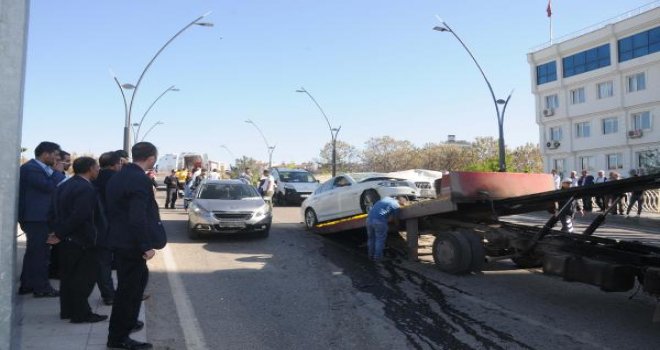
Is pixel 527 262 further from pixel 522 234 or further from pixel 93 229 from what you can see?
pixel 93 229

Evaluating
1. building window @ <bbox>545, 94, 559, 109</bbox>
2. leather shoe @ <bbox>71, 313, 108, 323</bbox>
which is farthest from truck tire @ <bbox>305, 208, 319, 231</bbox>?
building window @ <bbox>545, 94, 559, 109</bbox>

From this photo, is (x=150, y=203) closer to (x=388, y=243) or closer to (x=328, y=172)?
(x=388, y=243)

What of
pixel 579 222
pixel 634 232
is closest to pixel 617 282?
pixel 634 232

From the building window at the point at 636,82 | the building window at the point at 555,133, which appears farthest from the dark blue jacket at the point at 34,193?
the building window at the point at 555,133

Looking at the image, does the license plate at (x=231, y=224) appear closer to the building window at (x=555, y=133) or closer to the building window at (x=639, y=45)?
the building window at (x=639, y=45)

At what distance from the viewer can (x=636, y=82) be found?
37469 millimetres

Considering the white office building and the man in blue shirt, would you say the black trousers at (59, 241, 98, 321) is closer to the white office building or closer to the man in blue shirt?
the man in blue shirt

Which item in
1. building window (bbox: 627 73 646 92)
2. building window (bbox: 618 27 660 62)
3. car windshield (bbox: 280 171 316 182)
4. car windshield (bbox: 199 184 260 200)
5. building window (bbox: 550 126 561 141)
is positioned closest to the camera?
car windshield (bbox: 199 184 260 200)

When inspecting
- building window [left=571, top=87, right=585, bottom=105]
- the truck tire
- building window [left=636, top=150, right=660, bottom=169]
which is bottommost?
the truck tire

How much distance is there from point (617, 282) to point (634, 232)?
1027 centimetres

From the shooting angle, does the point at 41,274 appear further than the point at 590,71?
No

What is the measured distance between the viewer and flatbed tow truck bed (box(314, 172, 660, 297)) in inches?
221

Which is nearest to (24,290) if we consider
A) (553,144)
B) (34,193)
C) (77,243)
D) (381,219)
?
(34,193)

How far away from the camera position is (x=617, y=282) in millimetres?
5492
